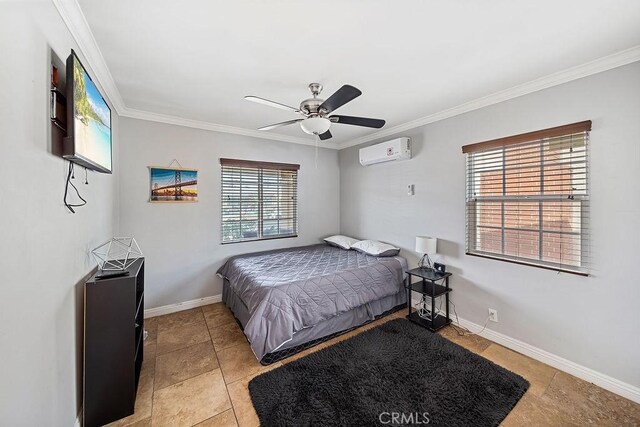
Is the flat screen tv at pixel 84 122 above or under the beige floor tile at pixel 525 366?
above

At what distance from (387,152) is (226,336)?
10.2 ft

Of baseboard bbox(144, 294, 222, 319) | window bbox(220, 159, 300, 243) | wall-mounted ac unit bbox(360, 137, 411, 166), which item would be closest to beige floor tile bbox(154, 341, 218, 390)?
baseboard bbox(144, 294, 222, 319)

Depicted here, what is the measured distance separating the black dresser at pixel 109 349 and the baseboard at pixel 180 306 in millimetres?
1669

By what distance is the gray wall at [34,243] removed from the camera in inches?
34.9

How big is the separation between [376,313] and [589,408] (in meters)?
1.80

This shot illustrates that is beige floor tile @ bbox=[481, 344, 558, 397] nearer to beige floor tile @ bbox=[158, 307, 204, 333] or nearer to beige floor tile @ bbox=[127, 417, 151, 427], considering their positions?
beige floor tile @ bbox=[127, 417, 151, 427]

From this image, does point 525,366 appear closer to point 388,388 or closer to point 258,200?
point 388,388

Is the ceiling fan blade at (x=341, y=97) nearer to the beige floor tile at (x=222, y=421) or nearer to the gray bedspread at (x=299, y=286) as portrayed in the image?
the gray bedspread at (x=299, y=286)

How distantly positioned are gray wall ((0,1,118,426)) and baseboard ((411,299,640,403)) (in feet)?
11.3

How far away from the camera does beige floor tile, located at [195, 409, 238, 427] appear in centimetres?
165

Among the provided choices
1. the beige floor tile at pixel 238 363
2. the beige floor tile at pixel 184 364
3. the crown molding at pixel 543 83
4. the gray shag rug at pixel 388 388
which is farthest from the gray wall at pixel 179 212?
the crown molding at pixel 543 83

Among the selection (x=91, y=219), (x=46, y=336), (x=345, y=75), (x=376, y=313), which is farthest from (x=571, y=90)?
(x=91, y=219)

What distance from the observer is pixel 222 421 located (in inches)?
66.1

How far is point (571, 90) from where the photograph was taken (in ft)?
6.96
